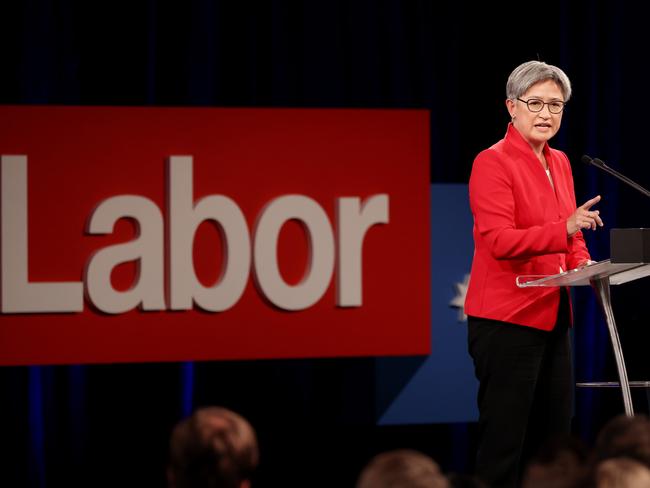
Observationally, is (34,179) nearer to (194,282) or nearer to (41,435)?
(194,282)

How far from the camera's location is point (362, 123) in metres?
4.73

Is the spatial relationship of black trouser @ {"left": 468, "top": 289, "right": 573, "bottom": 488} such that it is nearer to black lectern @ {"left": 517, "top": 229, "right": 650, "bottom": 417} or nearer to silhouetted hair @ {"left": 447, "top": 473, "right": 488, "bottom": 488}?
black lectern @ {"left": 517, "top": 229, "right": 650, "bottom": 417}

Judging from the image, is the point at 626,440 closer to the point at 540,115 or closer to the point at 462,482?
the point at 462,482

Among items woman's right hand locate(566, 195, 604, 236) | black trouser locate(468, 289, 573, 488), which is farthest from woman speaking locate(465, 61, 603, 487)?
woman's right hand locate(566, 195, 604, 236)

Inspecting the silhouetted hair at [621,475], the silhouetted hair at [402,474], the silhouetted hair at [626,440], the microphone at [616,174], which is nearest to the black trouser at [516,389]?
the microphone at [616,174]

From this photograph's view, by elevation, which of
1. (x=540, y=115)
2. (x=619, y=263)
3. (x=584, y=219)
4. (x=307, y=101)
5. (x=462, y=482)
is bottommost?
(x=462, y=482)

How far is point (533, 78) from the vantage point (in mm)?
3115

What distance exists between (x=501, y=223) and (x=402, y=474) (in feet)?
4.95

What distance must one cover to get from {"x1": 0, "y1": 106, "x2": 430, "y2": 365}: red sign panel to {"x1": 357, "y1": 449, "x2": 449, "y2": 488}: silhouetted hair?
2941 mm

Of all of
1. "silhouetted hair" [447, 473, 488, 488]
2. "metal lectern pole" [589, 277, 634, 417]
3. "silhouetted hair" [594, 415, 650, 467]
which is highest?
"metal lectern pole" [589, 277, 634, 417]

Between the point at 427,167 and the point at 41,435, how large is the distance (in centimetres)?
201

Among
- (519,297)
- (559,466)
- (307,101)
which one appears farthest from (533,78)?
(307,101)

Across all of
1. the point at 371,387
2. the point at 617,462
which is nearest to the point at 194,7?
the point at 371,387

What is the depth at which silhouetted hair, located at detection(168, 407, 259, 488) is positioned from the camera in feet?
5.85
